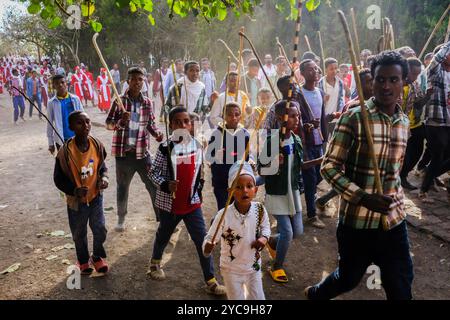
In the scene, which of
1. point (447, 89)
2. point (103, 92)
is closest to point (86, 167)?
point (447, 89)

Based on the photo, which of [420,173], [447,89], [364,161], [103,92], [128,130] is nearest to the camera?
[364,161]

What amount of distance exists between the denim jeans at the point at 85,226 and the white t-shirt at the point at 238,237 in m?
1.40

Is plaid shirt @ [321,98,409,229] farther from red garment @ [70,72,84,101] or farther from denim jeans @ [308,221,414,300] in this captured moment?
red garment @ [70,72,84,101]

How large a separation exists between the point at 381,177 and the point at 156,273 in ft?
7.71

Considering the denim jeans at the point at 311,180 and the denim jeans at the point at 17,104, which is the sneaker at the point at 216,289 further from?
the denim jeans at the point at 17,104

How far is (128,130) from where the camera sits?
4.76 metres

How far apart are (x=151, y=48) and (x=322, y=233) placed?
2721cm

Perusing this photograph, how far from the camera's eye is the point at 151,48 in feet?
97.9

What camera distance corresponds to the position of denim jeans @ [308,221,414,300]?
258cm

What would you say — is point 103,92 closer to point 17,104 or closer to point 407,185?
point 17,104

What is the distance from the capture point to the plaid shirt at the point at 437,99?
5.48 m

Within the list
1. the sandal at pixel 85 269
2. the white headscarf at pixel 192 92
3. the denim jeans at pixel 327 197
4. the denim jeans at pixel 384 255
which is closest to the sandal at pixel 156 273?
the sandal at pixel 85 269
